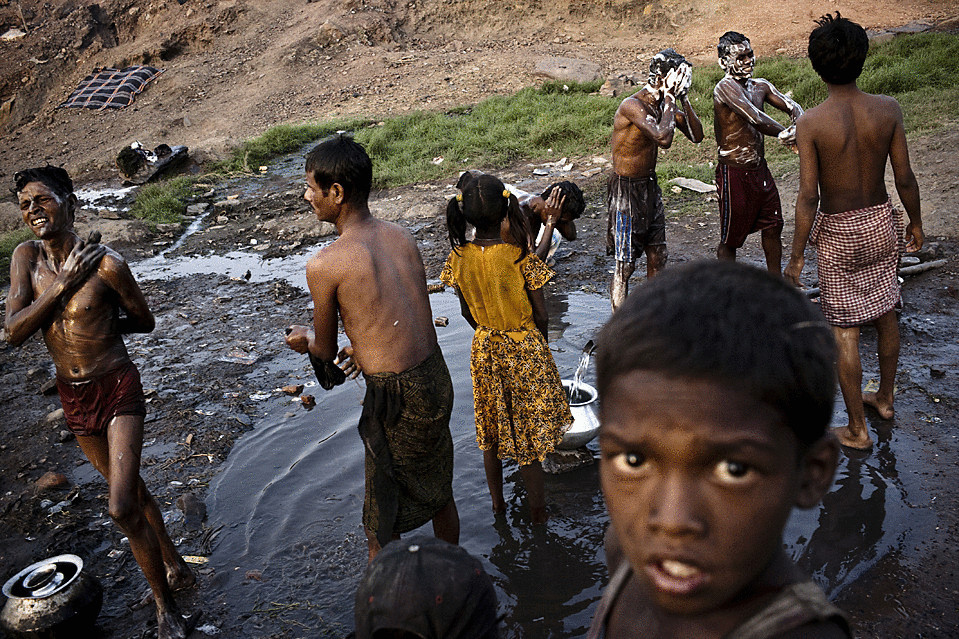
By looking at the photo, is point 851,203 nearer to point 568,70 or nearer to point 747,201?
point 747,201

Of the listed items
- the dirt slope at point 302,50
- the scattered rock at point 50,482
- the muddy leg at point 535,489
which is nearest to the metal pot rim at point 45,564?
the scattered rock at point 50,482

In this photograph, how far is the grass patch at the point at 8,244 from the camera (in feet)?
27.8

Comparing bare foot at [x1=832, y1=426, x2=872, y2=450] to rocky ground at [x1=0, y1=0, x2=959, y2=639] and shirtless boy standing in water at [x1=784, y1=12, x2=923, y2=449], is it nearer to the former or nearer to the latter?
shirtless boy standing in water at [x1=784, y1=12, x2=923, y2=449]

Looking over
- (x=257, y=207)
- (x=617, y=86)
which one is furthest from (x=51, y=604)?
(x=617, y=86)

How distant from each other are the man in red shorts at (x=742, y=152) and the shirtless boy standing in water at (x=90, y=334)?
166 inches

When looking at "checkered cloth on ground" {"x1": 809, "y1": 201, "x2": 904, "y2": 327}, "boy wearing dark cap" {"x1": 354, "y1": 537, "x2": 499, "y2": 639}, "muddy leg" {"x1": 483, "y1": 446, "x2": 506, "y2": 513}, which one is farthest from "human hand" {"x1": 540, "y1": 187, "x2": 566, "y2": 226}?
"boy wearing dark cap" {"x1": 354, "y1": 537, "x2": 499, "y2": 639}

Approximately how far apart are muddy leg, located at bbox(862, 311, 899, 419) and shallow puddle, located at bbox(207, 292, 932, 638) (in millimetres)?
161

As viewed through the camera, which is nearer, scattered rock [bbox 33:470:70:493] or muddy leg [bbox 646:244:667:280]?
scattered rock [bbox 33:470:70:493]

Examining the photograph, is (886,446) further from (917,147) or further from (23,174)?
(917,147)

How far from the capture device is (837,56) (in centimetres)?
334

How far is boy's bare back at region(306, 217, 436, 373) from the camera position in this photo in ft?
9.17

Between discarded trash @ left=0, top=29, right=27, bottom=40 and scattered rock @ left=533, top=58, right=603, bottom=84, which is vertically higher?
discarded trash @ left=0, top=29, right=27, bottom=40

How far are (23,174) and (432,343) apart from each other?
1946 mm

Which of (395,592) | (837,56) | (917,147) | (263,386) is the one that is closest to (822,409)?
(395,592)
